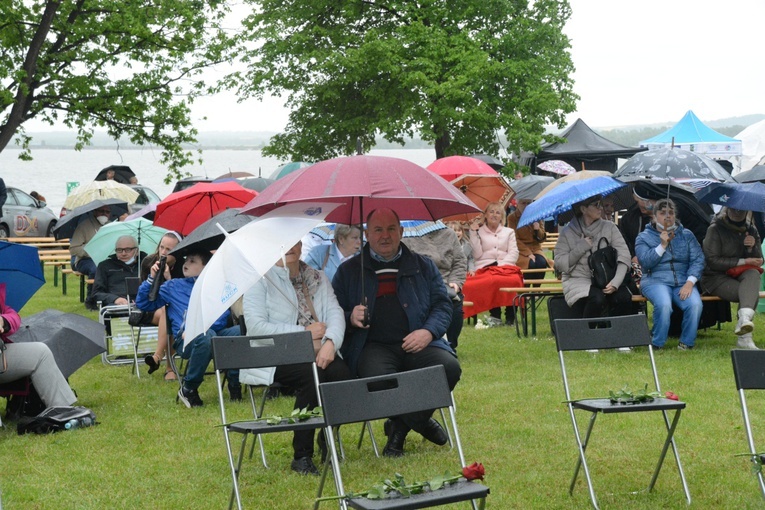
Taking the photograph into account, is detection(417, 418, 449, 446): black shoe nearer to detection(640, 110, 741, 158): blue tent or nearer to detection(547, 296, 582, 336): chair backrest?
detection(547, 296, 582, 336): chair backrest

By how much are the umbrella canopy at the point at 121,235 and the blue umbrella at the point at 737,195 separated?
613 centimetres

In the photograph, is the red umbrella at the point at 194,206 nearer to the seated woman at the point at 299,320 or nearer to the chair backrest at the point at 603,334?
the seated woman at the point at 299,320

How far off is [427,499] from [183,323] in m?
5.40

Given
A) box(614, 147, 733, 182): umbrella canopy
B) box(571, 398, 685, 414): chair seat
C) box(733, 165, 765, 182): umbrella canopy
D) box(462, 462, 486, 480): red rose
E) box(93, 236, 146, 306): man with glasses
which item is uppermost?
box(614, 147, 733, 182): umbrella canopy

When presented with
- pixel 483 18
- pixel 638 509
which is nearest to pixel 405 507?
pixel 638 509

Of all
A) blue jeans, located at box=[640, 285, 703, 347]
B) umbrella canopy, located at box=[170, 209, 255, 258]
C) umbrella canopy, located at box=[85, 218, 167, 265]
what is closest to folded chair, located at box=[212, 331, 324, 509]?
umbrella canopy, located at box=[170, 209, 255, 258]

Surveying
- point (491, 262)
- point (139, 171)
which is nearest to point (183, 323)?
point (491, 262)

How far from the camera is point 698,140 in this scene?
30.0 metres

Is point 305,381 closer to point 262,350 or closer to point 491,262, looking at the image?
point 262,350

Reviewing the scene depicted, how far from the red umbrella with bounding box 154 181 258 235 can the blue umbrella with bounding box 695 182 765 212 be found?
4.80m

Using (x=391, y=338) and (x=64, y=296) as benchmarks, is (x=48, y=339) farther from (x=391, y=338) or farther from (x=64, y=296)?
(x=64, y=296)

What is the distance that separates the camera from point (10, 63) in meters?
22.0

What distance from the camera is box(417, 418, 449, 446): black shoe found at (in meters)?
6.81

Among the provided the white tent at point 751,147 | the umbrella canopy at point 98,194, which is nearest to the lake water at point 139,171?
the umbrella canopy at point 98,194
